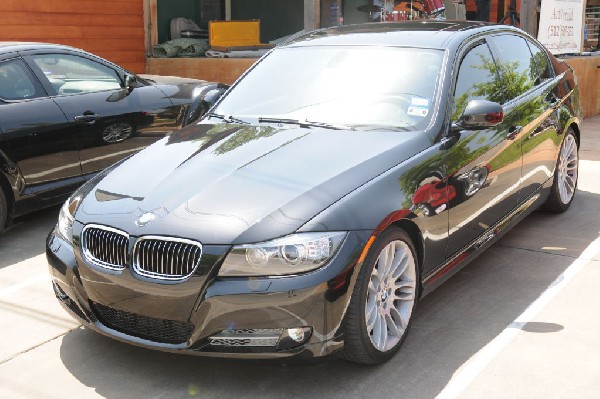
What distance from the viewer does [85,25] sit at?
12867mm

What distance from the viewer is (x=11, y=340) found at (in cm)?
417

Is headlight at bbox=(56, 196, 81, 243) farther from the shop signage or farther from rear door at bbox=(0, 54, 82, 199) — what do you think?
the shop signage

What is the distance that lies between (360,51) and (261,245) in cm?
198

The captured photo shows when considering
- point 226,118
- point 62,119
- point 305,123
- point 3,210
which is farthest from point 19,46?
point 305,123

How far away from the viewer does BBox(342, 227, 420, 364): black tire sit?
345 cm

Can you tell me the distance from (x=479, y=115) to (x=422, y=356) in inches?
55.3

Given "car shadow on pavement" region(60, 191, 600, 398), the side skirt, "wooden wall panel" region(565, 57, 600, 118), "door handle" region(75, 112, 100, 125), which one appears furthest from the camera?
"wooden wall panel" region(565, 57, 600, 118)

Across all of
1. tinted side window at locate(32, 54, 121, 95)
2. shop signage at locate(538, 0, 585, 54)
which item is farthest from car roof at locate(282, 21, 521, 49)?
shop signage at locate(538, 0, 585, 54)

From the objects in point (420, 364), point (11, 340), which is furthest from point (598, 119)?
point (11, 340)

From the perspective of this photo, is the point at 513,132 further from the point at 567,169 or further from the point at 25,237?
the point at 25,237

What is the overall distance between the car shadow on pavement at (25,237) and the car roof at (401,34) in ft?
8.13

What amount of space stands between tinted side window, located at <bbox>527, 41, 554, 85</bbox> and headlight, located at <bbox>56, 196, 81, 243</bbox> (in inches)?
141

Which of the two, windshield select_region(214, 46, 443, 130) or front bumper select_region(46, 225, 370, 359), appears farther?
windshield select_region(214, 46, 443, 130)

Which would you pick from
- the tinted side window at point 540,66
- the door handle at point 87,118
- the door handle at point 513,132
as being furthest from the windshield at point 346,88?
the door handle at point 87,118
